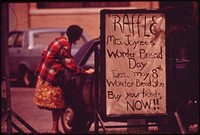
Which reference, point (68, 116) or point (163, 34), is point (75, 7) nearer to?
point (68, 116)

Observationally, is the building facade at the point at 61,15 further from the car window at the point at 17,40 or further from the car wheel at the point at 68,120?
the car wheel at the point at 68,120

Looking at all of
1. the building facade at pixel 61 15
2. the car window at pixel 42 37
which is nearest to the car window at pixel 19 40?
the car window at pixel 42 37

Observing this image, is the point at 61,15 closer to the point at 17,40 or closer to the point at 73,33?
the point at 17,40

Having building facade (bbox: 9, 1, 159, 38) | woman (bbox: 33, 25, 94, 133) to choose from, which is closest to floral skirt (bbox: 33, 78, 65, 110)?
woman (bbox: 33, 25, 94, 133)

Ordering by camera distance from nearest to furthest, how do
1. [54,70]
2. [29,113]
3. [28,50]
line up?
[54,70]
[29,113]
[28,50]

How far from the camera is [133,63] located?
8.83 m

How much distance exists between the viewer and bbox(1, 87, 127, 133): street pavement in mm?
11406

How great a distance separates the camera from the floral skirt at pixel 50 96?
9.72 m

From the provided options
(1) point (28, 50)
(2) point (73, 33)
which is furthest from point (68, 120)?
(1) point (28, 50)

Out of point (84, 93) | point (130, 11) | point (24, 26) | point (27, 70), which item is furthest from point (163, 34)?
point (24, 26)

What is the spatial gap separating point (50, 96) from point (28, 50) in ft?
33.3

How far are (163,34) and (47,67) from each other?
181cm

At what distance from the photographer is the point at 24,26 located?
27.2m

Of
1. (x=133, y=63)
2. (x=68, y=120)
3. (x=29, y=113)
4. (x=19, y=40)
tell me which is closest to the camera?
(x=133, y=63)
